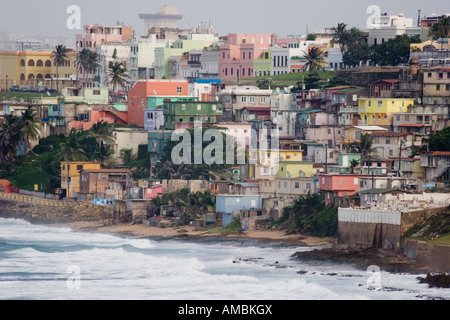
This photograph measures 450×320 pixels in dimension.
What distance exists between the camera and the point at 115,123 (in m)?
123

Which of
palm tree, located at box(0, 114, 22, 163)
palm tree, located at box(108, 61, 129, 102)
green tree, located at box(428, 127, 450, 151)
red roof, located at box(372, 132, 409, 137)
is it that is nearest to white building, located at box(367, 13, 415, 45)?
palm tree, located at box(108, 61, 129, 102)

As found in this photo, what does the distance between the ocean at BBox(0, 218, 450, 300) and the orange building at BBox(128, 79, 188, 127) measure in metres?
30.5

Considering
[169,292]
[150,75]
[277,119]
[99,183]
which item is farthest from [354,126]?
[150,75]

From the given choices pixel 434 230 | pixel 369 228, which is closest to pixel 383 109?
pixel 369 228

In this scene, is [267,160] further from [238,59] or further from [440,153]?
[238,59]

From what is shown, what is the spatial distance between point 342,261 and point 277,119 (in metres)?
41.3

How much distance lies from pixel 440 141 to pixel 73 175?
105ft

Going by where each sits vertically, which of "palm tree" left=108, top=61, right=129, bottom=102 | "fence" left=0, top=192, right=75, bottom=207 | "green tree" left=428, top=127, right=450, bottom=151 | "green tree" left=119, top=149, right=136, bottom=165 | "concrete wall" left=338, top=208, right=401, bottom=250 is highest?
"palm tree" left=108, top=61, right=129, bottom=102

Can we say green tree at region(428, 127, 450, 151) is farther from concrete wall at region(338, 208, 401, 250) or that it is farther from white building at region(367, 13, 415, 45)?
white building at region(367, 13, 415, 45)

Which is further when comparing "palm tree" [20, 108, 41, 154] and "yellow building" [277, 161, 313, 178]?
"palm tree" [20, 108, 41, 154]

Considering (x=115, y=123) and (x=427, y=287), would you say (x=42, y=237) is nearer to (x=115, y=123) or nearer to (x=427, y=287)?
(x=115, y=123)

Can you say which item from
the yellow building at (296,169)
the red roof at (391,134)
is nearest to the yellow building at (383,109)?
the red roof at (391,134)

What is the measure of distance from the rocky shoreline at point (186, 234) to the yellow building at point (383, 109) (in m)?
21.1

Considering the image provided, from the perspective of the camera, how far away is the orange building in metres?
122
